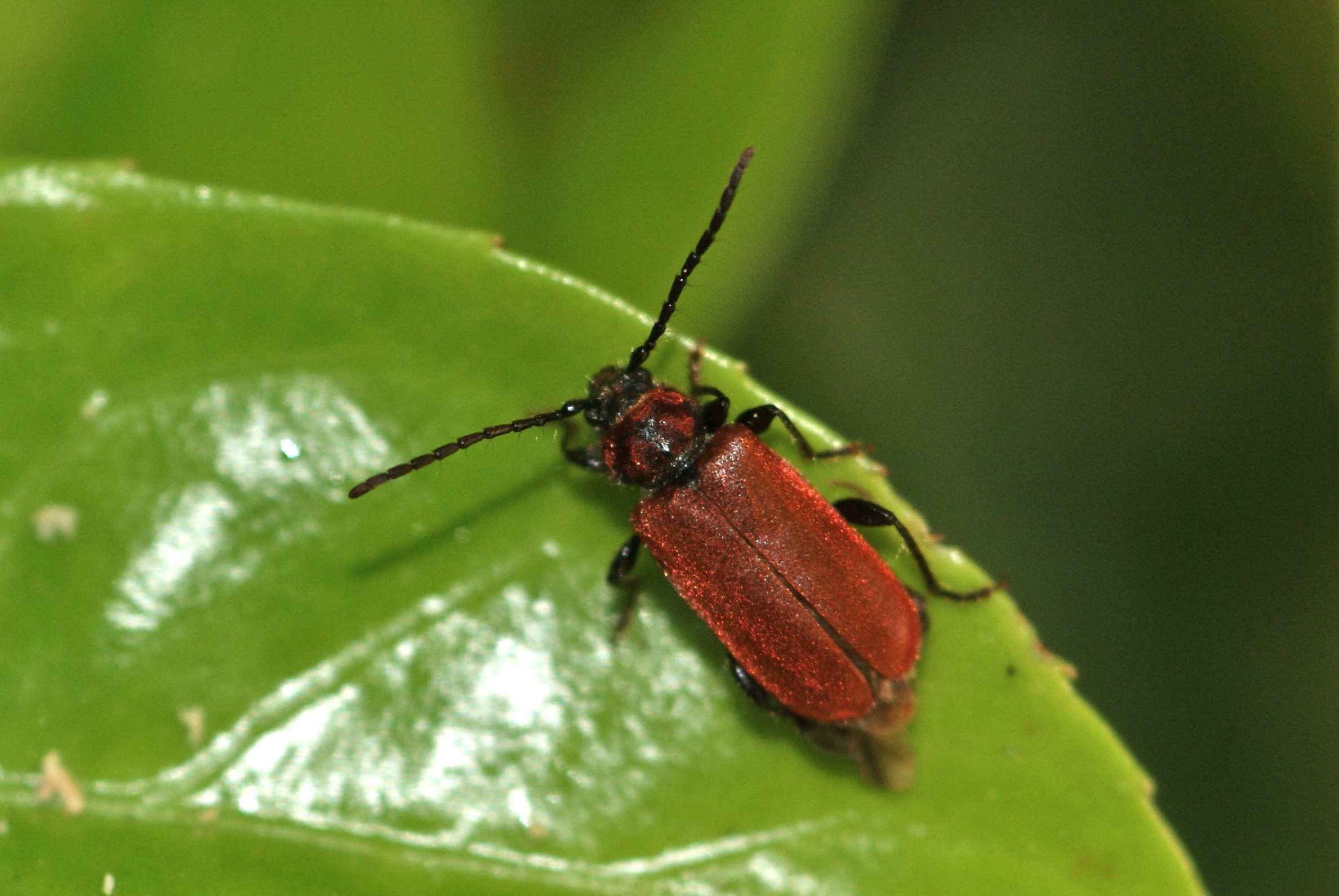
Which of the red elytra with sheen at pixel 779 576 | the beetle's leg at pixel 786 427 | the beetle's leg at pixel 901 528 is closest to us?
the beetle's leg at pixel 901 528

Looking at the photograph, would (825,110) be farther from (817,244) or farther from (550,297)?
(550,297)

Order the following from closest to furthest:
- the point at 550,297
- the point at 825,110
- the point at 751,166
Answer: the point at 550,297, the point at 751,166, the point at 825,110

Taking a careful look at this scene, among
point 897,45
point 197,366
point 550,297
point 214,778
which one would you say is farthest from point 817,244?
point 214,778

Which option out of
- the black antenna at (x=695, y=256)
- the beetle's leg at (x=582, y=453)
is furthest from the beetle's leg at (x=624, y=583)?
the black antenna at (x=695, y=256)

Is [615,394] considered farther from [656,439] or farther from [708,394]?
[708,394]

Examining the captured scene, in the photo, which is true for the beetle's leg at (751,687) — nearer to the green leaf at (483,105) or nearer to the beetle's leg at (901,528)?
the beetle's leg at (901,528)

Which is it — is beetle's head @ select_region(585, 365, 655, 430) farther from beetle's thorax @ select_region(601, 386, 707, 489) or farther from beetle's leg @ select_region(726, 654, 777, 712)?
beetle's leg @ select_region(726, 654, 777, 712)
